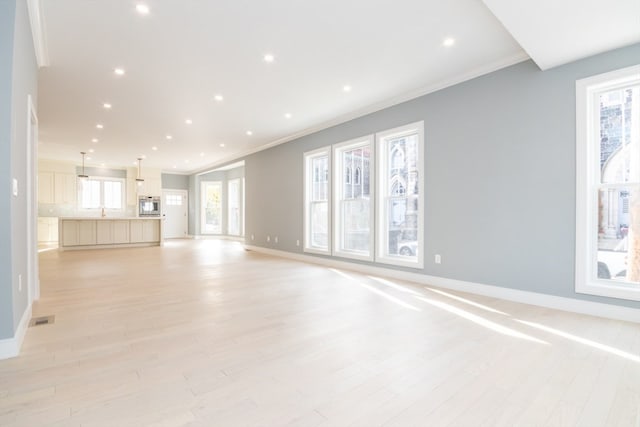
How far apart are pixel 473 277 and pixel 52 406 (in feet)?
13.6

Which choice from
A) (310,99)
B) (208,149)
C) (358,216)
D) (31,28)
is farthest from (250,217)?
(31,28)

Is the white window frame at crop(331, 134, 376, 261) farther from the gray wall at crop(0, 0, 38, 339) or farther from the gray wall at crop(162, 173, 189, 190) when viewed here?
the gray wall at crop(162, 173, 189, 190)

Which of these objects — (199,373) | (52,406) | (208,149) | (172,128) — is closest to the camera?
(52,406)

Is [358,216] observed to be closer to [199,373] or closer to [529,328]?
[529,328]

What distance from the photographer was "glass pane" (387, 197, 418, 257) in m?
4.80

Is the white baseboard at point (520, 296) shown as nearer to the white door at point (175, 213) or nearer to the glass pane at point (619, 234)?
the glass pane at point (619, 234)

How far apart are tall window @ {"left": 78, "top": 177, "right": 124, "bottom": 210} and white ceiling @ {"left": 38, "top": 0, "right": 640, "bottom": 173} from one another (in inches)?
214

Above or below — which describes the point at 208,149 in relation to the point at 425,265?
above

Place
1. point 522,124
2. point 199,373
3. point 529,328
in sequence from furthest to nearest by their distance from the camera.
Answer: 1. point 522,124
2. point 529,328
3. point 199,373

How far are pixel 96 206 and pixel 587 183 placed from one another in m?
13.5

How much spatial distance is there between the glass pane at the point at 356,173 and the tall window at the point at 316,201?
1.66ft

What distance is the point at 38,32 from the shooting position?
3053 mm

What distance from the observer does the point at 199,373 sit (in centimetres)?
192

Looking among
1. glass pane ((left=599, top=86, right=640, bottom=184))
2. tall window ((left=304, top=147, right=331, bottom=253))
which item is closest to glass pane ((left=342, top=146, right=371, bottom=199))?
tall window ((left=304, top=147, right=331, bottom=253))
